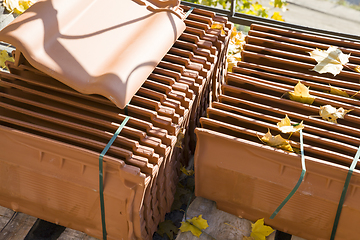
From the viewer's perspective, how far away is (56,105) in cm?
202

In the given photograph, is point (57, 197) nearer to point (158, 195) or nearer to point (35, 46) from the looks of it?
point (158, 195)

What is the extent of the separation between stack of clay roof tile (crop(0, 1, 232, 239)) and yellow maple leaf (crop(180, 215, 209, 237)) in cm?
15

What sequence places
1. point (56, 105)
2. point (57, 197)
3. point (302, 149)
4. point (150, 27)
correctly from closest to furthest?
point (302, 149)
point (57, 197)
point (56, 105)
point (150, 27)

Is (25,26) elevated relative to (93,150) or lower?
elevated

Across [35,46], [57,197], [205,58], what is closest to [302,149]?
[205,58]

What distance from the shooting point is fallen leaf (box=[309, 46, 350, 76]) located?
7.15 feet

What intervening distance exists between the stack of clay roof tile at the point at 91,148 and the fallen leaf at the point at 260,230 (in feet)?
1.67

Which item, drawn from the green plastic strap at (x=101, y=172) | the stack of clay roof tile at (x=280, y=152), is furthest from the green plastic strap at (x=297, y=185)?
the green plastic strap at (x=101, y=172)

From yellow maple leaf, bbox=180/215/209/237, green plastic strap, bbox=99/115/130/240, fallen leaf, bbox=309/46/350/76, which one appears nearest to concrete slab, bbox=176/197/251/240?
yellow maple leaf, bbox=180/215/209/237

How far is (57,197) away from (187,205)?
29.3 inches

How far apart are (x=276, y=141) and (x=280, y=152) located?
0.07 metres

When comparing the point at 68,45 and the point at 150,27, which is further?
the point at 150,27

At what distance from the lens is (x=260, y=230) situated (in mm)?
2027

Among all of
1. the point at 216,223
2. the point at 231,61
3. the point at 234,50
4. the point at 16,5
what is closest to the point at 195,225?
the point at 216,223
